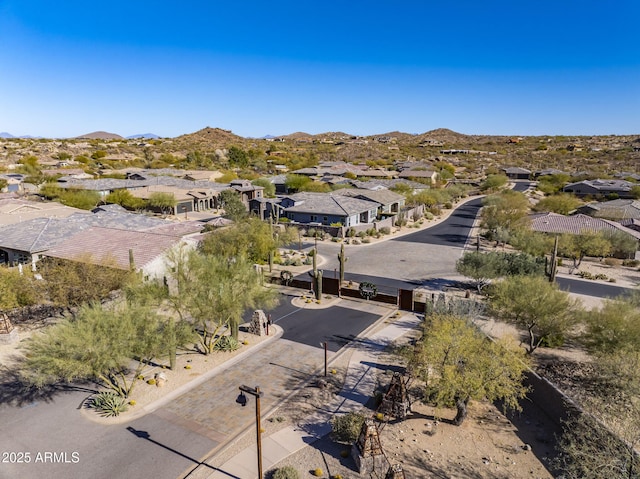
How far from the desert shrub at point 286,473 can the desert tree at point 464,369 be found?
6.28 m

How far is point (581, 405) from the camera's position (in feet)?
60.4

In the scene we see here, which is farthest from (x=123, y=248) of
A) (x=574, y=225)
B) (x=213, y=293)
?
(x=574, y=225)

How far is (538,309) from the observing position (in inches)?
910

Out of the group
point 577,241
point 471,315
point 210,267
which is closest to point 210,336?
point 210,267

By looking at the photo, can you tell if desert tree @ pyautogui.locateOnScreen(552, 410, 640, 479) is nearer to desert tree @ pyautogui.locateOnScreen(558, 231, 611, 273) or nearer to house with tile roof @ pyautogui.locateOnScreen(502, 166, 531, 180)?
desert tree @ pyautogui.locateOnScreen(558, 231, 611, 273)

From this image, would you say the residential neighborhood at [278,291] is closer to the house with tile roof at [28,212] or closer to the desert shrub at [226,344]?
the desert shrub at [226,344]

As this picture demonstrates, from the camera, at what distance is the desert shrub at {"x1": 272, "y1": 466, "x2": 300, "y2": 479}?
1462cm

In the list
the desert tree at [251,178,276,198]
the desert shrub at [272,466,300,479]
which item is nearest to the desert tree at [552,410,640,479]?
the desert shrub at [272,466,300,479]

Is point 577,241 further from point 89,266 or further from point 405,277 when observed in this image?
point 89,266

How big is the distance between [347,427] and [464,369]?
5422 mm

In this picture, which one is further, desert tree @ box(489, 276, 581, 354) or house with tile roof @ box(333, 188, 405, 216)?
house with tile roof @ box(333, 188, 405, 216)

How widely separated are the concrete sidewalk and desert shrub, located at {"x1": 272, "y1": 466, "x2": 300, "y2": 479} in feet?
2.65

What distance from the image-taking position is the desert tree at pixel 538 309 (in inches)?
910

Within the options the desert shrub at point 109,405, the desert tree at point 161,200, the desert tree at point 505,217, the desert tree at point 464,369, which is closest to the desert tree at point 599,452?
the desert tree at point 464,369
